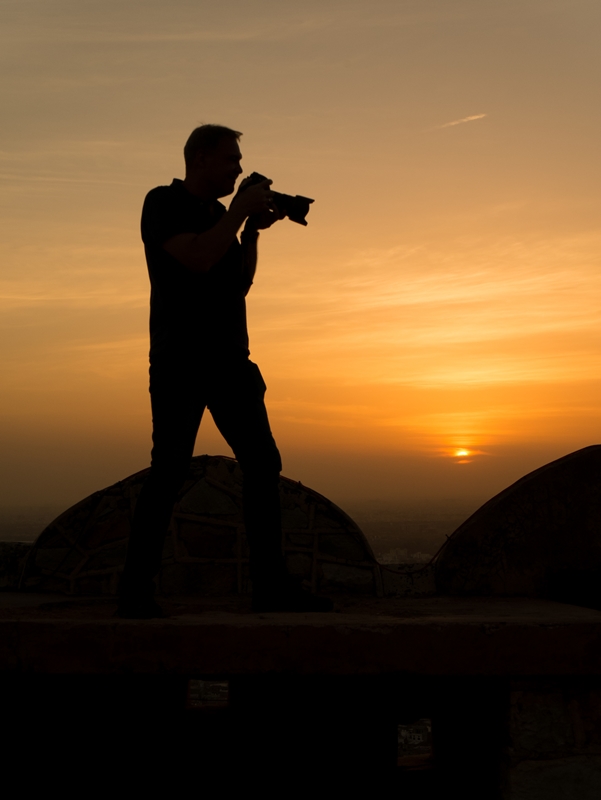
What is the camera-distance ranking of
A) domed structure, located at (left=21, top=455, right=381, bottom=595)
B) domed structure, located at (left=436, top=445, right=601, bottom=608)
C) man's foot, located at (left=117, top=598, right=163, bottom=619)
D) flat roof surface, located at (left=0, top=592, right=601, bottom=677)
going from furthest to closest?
domed structure, located at (left=21, top=455, right=381, bottom=595) → domed structure, located at (left=436, top=445, right=601, bottom=608) → man's foot, located at (left=117, top=598, right=163, bottom=619) → flat roof surface, located at (left=0, top=592, right=601, bottom=677)

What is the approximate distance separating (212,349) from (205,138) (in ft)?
2.69

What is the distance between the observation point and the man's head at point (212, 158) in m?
3.13

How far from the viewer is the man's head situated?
3.13 m

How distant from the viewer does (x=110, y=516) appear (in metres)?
4.46

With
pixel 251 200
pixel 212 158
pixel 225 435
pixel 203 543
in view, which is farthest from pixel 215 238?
pixel 203 543

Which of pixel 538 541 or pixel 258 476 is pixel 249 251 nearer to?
pixel 258 476

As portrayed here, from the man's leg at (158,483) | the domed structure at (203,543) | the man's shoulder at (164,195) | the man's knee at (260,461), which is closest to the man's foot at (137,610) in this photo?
the man's leg at (158,483)

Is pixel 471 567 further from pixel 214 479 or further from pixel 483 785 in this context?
pixel 214 479

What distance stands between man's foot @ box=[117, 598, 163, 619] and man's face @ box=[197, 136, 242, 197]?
1595 millimetres

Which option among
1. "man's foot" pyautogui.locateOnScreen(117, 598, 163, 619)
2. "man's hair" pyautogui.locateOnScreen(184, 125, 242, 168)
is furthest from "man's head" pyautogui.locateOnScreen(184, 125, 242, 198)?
"man's foot" pyautogui.locateOnScreen(117, 598, 163, 619)

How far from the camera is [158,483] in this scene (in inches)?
116

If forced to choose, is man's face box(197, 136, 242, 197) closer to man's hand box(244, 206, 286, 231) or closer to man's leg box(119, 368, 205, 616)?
man's hand box(244, 206, 286, 231)

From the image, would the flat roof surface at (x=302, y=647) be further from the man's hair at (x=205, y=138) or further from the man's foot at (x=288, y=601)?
the man's hair at (x=205, y=138)

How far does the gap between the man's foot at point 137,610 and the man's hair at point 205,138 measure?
169cm
